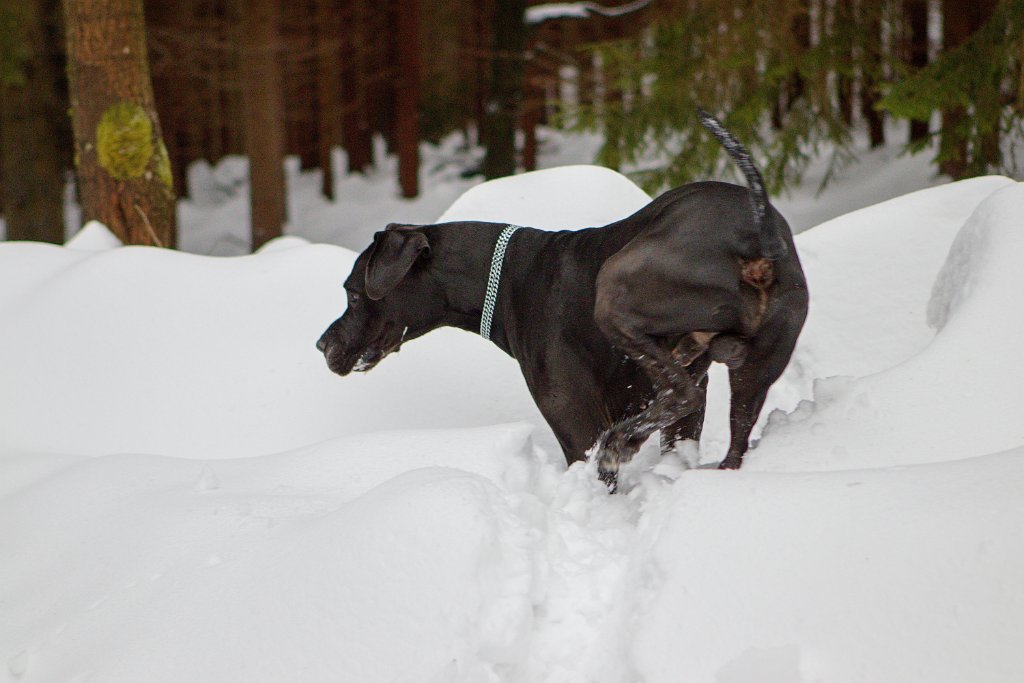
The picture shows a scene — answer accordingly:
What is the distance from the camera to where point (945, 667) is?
5.87 ft

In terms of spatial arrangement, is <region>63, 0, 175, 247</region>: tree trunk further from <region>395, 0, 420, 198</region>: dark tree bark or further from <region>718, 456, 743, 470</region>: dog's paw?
<region>395, 0, 420, 198</region>: dark tree bark

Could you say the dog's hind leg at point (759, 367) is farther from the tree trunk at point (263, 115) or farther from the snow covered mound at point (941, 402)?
the tree trunk at point (263, 115)

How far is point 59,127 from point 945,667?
11.3 metres

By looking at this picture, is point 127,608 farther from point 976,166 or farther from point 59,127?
point 59,127

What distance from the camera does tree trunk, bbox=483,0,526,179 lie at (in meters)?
11.2

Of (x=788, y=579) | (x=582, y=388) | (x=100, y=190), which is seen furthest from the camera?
(x=100, y=190)

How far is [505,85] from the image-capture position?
11.5 metres

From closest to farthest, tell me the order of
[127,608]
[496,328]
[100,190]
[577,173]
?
[127,608] → [496,328] → [577,173] → [100,190]

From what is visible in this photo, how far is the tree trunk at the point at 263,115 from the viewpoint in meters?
10.5

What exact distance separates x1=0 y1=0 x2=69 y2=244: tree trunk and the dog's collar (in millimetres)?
7866

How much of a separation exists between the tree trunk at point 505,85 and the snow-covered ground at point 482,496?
6.61 metres

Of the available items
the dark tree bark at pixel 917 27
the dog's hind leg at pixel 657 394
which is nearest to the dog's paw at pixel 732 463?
the dog's hind leg at pixel 657 394

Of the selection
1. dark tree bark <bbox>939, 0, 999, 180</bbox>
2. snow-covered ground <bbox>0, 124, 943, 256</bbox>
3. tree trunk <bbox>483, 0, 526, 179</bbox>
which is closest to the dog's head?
dark tree bark <bbox>939, 0, 999, 180</bbox>

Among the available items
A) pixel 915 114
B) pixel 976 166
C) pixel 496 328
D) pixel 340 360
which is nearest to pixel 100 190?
pixel 340 360
